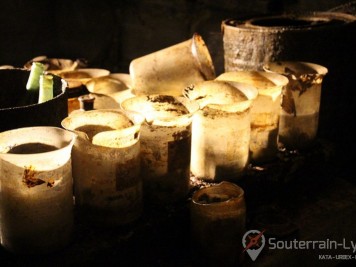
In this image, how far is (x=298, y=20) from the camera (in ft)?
14.4

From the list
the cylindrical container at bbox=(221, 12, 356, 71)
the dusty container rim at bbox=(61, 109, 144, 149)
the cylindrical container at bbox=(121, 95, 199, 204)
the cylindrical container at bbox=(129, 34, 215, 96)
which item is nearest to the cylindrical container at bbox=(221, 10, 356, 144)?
the cylindrical container at bbox=(221, 12, 356, 71)

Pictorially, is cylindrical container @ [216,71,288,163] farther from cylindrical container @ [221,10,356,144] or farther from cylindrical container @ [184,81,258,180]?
cylindrical container @ [221,10,356,144]

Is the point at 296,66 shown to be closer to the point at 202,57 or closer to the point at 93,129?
the point at 202,57

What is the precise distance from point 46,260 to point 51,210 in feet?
0.79

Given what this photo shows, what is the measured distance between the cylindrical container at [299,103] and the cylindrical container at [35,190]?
5.62ft

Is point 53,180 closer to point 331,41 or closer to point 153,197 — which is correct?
point 153,197

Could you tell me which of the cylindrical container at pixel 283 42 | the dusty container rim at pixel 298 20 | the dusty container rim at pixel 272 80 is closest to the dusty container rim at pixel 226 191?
the dusty container rim at pixel 272 80

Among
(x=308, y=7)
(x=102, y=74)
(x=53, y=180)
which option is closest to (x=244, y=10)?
(x=308, y=7)

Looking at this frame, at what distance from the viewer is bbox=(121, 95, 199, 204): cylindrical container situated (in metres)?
2.41

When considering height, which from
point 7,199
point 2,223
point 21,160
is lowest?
point 2,223

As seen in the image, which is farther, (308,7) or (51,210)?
(308,7)

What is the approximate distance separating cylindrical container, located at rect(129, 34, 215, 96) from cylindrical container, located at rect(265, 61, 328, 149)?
0.56 m

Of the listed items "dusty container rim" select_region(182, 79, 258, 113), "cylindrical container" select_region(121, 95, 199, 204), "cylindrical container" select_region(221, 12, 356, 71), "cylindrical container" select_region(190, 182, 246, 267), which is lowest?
"cylindrical container" select_region(190, 182, 246, 267)

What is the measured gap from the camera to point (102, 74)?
3549 millimetres
